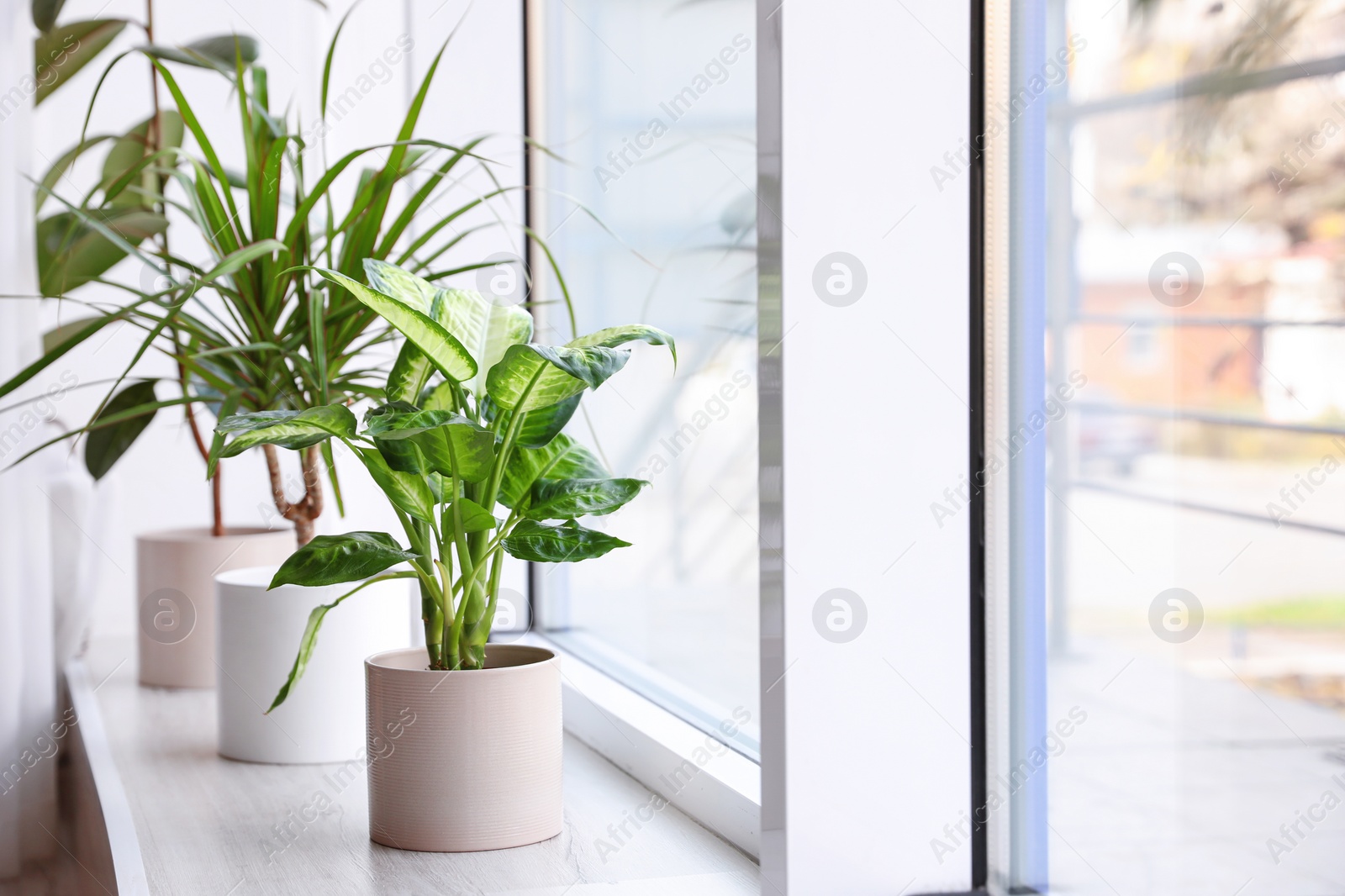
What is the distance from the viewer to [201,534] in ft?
5.40

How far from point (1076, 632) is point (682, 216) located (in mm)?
681

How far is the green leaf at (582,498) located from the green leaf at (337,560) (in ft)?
0.36

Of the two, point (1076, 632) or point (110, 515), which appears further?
point (110, 515)

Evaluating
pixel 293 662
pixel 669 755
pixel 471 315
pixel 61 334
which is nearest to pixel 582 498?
pixel 471 315

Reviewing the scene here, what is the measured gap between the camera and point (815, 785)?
0.84 metres

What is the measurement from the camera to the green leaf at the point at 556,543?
0.95 m

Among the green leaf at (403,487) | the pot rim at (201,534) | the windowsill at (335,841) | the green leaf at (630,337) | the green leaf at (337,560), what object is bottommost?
the windowsill at (335,841)

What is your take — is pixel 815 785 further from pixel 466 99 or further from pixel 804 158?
pixel 466 99

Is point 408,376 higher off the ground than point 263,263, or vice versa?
point 263,263

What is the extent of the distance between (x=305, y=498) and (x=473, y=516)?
0.44m

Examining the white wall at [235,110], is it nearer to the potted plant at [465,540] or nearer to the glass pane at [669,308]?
the glass pane at [669,308]

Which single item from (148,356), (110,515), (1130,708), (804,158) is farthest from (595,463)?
(148,356)

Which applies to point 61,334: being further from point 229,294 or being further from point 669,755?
point 669,755

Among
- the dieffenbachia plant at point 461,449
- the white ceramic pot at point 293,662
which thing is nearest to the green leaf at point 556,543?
the dieffenbachia plant at point 461,449
